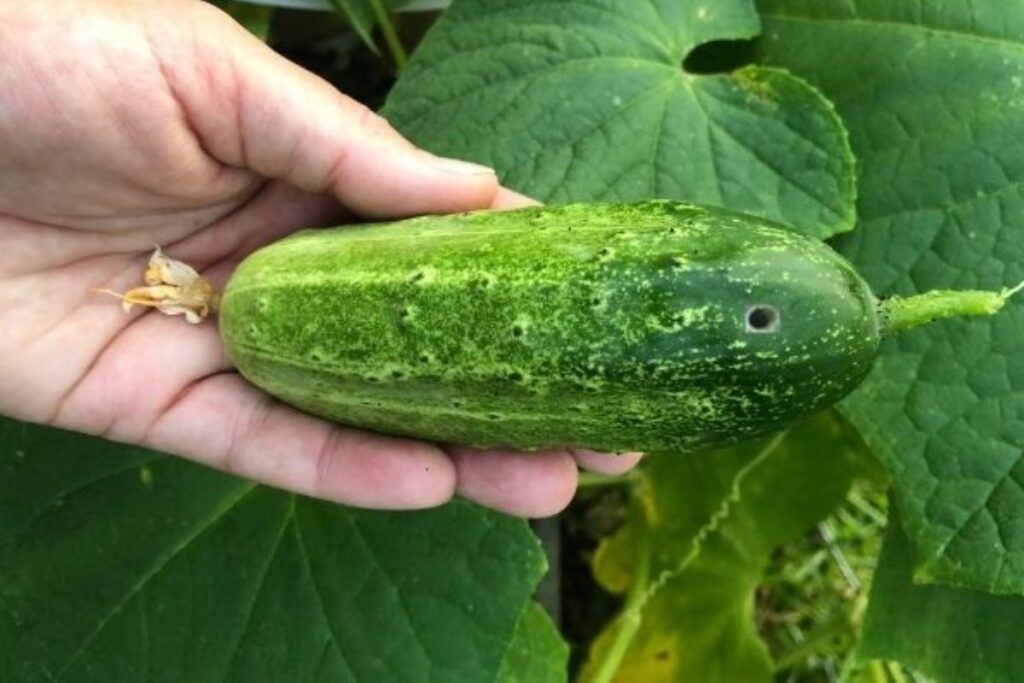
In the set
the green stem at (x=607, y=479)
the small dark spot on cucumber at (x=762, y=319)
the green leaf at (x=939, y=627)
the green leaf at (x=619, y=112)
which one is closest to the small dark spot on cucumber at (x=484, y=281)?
the small dark spot on cucumber at (x=762, y=319)

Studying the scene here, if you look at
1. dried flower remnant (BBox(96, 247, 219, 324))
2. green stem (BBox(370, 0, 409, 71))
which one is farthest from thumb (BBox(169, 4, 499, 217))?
green stem (BBox(370, 0, 409, 71))

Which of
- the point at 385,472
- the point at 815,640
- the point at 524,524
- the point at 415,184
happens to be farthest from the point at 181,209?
the point at 815,640

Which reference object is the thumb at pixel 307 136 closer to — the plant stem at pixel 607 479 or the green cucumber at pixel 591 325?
the green cucumber at pixel 591 325

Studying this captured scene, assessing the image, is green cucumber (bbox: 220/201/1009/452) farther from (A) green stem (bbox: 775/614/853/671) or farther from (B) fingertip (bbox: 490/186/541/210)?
(A) green stem (bbox: 775/614/853/671)

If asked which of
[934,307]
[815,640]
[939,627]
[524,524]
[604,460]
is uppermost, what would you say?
[934,307]

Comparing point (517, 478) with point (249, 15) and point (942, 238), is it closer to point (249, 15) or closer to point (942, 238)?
point (942, 238)

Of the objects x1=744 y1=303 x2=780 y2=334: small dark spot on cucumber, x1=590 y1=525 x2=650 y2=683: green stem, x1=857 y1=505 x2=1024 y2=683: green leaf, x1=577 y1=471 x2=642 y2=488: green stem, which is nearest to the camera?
x1=744 y1=303 x2=780 y2=334: small dark spot on cucumber
